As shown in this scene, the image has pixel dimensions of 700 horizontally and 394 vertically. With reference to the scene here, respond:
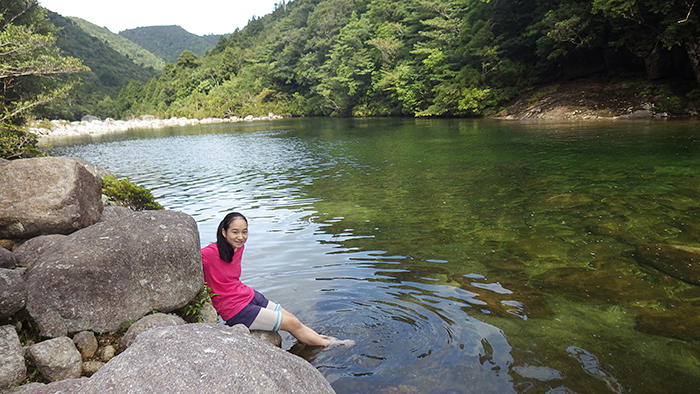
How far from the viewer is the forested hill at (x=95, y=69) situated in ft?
320

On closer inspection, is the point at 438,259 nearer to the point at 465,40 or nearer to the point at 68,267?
the point at 68,267

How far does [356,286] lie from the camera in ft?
18.9

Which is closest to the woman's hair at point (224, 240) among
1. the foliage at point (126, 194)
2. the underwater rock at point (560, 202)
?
the foliage at point (126, 194)

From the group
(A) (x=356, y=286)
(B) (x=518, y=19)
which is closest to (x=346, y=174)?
(A) (x=356, y=286)

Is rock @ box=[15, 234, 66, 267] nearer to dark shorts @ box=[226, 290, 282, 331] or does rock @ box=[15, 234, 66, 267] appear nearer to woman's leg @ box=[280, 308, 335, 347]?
dark shorts @ box=[226, 290, 282, 331]

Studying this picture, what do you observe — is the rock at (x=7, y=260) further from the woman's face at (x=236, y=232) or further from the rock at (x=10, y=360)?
the woman's face at (x=236, y=232)

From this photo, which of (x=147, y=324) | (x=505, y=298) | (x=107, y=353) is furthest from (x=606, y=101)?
(x=107, y=353)

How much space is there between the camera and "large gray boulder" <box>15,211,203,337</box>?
350 centimetres

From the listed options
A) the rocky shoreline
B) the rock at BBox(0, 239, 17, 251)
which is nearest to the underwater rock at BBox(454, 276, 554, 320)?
the rocky shoreline

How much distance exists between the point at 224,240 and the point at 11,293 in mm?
1754

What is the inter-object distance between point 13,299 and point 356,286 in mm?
3843

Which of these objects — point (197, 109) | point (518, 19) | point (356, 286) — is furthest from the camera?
point (197, 109)

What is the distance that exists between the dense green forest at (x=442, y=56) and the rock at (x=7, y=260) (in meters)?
24.6

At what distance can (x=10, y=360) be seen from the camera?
9.45 ft
